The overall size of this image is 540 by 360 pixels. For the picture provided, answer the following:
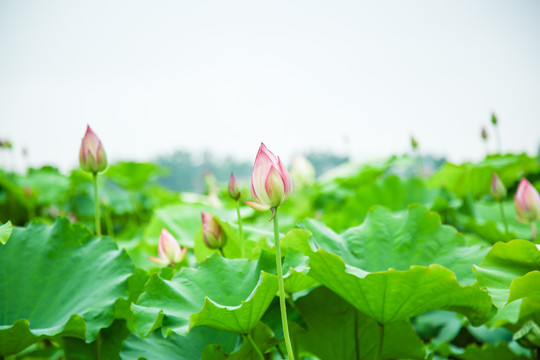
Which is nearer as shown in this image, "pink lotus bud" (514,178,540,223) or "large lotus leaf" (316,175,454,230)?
"pink lotus bud" (514,178,540,223)

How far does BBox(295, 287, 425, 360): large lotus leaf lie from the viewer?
32.5 inches

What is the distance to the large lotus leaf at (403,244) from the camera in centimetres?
85

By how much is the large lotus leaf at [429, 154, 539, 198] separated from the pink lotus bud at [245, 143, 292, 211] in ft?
3.73

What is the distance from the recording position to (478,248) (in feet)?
2.78

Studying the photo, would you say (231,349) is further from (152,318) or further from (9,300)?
(9,300)

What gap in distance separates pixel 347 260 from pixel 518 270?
304 millimetres

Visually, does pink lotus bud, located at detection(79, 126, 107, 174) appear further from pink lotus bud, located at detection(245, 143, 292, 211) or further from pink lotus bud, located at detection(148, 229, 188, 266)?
pink lotus bud, located at detection(245, 143, 292, 211)

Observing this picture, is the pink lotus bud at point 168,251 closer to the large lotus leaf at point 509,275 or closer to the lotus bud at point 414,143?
the large lotus leaf at point 509,275

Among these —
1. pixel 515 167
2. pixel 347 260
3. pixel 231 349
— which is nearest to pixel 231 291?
pixel 231 349

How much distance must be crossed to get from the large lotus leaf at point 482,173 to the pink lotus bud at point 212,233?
0.99m

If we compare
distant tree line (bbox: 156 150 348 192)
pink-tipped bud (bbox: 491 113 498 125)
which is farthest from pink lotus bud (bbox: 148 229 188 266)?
distant tree line (bbox: 156 150 348 192)

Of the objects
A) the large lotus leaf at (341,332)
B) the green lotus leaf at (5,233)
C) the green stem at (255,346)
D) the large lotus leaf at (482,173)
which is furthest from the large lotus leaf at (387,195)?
the green lotus leaf at (5,233)

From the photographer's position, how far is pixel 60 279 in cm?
86

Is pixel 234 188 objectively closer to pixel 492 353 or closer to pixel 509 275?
pixel 509 275
